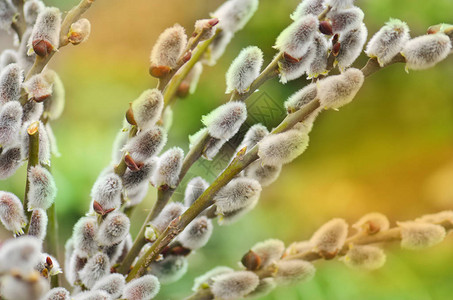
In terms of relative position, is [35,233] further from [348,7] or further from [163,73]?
[348,7]

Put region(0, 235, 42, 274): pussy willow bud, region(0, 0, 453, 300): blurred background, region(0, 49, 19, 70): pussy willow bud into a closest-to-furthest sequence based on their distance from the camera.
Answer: region(0, 235, 42, 274): pussy willow bud → region(0, 49, 19, 70): pussy willow bud → region(0, 0, 453, 300): blurred background

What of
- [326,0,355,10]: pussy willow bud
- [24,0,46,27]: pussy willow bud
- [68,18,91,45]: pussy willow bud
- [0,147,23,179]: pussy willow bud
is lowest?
[326,0,355,10]: pussy willow bud

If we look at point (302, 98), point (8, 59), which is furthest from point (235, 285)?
point (8, 59)

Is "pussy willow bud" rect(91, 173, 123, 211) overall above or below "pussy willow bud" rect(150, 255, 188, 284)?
above

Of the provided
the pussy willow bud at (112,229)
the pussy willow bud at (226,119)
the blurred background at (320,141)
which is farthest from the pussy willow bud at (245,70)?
the blurred background at (320,141)

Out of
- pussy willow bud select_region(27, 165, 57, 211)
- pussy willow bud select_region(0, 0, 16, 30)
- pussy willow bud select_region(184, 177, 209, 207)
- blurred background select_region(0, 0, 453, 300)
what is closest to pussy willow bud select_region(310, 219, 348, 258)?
pussy willow bud select_region(184, 177, 209, 207)

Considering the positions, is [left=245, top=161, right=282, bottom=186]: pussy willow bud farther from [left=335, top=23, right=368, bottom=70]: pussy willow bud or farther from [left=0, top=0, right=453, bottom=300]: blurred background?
[left=0, top=0, right=453, bottom=300]: blurred background

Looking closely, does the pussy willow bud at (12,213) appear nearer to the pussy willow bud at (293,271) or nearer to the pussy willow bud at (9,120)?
the pussy willow bud at (9,120)
